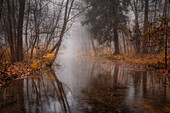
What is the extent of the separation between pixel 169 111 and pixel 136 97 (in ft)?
3.69

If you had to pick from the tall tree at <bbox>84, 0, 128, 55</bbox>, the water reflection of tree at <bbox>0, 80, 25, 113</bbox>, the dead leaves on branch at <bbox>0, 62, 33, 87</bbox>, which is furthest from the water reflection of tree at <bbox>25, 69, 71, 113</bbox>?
the tall tree at <bbox>84, 0, 128, 55</bbox>

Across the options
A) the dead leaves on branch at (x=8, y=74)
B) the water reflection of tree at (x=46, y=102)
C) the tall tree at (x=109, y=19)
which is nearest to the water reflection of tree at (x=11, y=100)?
the water reflection of tree at (x=46, y=102)

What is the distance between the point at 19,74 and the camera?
7617 mm

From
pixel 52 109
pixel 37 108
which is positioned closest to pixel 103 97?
pixel 52 109

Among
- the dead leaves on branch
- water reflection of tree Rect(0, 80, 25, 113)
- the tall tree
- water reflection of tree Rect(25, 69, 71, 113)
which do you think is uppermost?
the tall tree

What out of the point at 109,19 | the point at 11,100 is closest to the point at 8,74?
the point at 11,100

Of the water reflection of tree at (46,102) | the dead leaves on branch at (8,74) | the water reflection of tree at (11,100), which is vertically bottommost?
the water reflection of tree at (46,102)

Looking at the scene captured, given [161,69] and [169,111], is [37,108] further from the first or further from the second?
[161,69]

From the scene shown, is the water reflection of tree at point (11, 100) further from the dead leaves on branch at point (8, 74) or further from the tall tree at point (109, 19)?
the tall tree at point (109, 19)

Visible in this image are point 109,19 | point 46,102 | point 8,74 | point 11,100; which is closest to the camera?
point 46,102

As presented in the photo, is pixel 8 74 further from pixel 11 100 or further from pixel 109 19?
pixel 109 19

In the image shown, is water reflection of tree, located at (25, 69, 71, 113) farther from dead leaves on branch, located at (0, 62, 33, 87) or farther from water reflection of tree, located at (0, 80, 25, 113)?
dead leaves on branch, located at (0, 62, 33, 87)

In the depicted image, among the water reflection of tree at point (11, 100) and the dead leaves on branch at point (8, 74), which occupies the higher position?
the dead leaves on branch at point (8, 74)

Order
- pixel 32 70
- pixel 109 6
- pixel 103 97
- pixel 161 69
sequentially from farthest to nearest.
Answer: pixel 109 6, pixel 32 70, pixel 161 69, pixel 103 97
